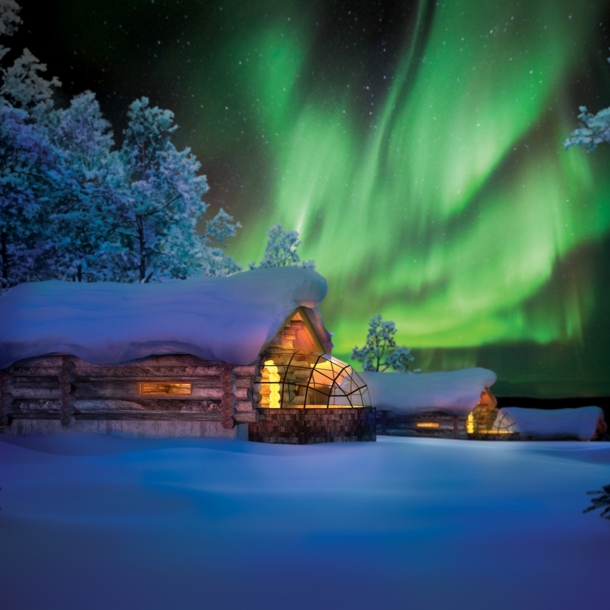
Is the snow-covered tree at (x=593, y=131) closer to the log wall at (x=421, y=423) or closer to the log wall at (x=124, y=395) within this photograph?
the log wall at (x=124, y=395)

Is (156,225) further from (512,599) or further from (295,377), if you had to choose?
(512,599)

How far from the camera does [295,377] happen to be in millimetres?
22906

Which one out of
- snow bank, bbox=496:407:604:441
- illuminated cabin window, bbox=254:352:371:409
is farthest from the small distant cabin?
illuminated cabin window, bbox=254:352:371:409

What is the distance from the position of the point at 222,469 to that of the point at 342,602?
8.60 m

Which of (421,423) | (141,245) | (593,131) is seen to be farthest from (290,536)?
(421,423)

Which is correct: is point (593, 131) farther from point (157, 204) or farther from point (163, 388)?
point (157, 204)

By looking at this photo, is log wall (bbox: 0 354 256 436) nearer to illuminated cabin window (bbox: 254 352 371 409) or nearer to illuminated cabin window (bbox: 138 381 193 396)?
illuminated cabin window (bbox: 138 381 193 396)

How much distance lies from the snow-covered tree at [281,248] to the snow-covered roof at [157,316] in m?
16.7

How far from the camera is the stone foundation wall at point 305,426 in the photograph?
17484mm

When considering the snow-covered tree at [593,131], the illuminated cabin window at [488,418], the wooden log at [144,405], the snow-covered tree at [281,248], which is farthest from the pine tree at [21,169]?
the illuminated cabin window at [488,418]

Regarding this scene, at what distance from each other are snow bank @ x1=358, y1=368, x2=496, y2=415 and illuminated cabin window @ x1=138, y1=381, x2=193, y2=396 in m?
18.5

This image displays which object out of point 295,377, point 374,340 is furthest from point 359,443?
point 374,340

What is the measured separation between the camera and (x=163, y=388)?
17.7m

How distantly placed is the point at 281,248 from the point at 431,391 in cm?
1019
